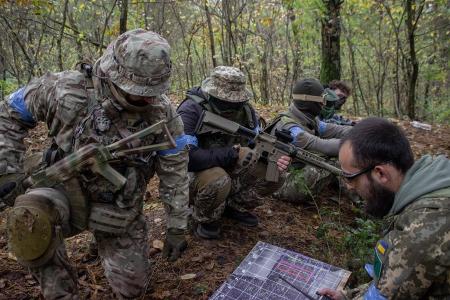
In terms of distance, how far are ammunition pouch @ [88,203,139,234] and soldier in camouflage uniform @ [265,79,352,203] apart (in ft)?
6.20

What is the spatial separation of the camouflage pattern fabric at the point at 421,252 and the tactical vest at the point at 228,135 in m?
2.35

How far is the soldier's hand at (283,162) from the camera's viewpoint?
3861mm

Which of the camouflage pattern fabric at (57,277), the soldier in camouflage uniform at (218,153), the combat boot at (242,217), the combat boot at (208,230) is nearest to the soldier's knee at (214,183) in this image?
the soldier in camouflage uniform at (218,153)

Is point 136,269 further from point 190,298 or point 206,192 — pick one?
point 206,192

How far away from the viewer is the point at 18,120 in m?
2.87

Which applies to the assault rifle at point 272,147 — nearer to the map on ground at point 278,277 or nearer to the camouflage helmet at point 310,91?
the camouflage helmet at point 310,91

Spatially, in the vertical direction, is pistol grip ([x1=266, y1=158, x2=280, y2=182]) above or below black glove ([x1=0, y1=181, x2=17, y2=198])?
below

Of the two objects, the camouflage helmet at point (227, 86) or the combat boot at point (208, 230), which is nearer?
the camouflage helmet at point (227, 86)

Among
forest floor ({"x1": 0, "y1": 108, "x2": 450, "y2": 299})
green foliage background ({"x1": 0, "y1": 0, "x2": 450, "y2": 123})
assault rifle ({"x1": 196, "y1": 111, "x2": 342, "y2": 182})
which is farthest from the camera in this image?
green foliage background ({"x1": 0, "y1": 0, "x2": 450, "y2": 123})

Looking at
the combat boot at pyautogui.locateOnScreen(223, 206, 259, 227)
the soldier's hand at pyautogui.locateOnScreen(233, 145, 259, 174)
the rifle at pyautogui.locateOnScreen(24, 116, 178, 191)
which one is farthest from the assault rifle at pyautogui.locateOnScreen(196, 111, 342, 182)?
the rifle at pyautogui.locateOnScreen(24, 116, 178, 191)

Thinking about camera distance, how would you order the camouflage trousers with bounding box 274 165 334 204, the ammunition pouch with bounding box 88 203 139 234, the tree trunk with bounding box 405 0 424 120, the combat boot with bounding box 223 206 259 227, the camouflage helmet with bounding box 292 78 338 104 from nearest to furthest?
the ammunition pouch with bounding box 88 203 139 234
the combat boot with bounding box 223 206 259 227
the camouflage helmet with bounding box 292 78 338 104
the camouflage trousers with bounding box 274 165 334 204
the tree trunk with bounding box 405 0 424 120

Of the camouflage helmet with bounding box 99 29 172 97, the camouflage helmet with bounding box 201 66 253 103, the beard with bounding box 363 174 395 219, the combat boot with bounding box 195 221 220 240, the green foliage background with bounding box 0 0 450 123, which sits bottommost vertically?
the combat boot with bounding box 195 221 220 240

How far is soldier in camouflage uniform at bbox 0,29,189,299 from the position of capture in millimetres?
2645

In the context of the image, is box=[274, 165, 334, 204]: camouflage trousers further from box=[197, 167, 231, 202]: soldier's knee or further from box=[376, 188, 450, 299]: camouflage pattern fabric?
box=[376, 188, 450, 299]: camouflage pattern fabric
